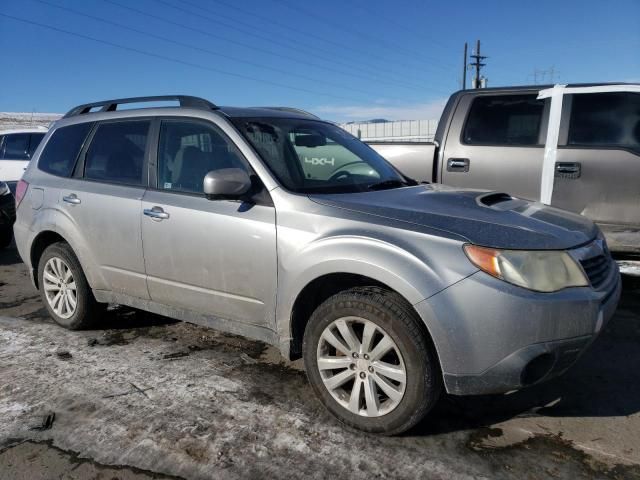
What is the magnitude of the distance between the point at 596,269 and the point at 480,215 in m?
0.67

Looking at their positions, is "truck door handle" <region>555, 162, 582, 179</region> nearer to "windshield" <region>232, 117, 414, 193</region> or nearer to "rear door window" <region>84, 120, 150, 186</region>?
"windshield" <region>232, 117, 414, 193</region>

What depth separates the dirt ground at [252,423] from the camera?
8.52 feet

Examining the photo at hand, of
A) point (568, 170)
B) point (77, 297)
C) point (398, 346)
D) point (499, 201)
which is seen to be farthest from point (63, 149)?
point (568, 170)

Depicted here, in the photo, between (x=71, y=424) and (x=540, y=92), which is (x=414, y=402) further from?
(x=540, y=92)

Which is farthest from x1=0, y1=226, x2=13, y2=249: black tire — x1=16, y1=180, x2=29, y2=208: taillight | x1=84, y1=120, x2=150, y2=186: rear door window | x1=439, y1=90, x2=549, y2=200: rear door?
x1=439, y1=90, x2=549, y2=200: rear door

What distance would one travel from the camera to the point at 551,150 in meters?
4.86

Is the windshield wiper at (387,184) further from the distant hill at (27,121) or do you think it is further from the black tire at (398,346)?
the distant hill at (27,121)

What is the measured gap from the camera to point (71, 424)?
3.01 metres

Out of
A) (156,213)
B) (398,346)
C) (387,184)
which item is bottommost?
(398,346)

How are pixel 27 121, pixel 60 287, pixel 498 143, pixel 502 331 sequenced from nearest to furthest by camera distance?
pixel 502 331, pixel 60 287, pixel 498 143, pixel 27 121

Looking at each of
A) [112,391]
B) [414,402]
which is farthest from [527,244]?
[112,391]

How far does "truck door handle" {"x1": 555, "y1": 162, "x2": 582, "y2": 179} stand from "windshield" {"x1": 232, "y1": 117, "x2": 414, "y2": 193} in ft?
5.50

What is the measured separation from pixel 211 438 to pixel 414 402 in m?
1.08

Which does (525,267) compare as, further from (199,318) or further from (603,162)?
(603,162)
